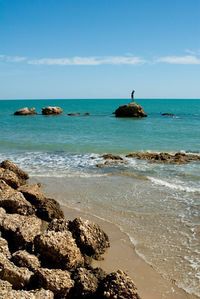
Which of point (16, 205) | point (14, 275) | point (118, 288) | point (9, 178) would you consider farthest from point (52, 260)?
point (9, 178)

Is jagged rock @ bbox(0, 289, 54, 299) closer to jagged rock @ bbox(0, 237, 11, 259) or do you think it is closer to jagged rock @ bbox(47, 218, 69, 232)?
jagged rock @ bbox(0, 237, 11, 259)

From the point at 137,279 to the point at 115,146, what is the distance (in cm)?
1795

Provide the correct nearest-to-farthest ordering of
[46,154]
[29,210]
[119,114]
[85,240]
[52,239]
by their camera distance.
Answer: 1. [52,239]
2. [85,240]
3. [29,210]
4. [46,154]
5. [119,114]

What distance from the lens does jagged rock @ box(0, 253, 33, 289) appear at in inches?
208

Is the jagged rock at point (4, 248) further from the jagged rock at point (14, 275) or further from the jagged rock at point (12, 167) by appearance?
the jagged rock at point (12, 167)

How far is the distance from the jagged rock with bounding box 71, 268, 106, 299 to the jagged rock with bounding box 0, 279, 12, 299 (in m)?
1.17

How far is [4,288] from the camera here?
4.80m

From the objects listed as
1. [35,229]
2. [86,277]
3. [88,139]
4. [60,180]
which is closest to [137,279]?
[86,277]

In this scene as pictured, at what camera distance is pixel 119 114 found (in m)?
55.9

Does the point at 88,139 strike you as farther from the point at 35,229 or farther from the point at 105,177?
the point at 35,229

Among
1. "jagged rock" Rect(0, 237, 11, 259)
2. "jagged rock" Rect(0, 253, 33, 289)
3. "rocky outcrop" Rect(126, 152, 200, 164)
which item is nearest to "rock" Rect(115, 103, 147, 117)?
"rocky outcrop" Rect(126, 152, 200, 164)

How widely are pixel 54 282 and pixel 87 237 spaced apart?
170 centimetres

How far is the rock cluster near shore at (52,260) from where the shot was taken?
17.0 feet

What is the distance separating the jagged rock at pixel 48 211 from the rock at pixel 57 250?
7.88ft
